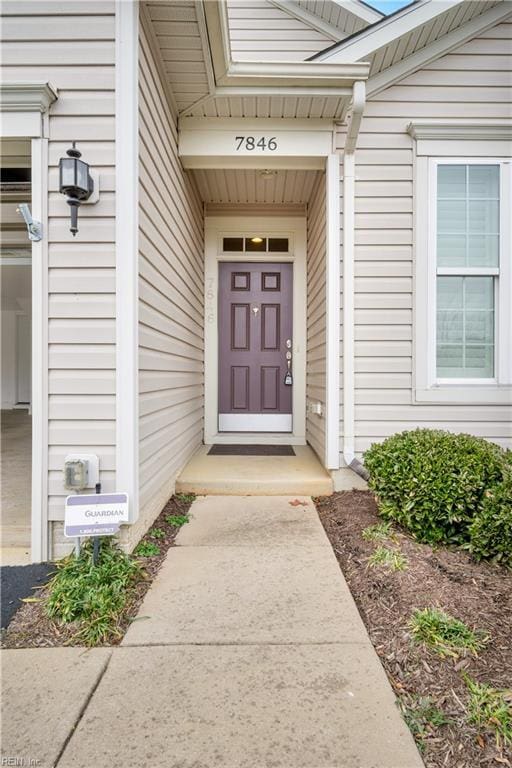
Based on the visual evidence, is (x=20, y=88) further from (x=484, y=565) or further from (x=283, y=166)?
(x=484, y=565)

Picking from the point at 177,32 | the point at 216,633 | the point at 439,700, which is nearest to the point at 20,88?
the point at 177,32

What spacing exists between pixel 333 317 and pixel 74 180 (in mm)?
2031

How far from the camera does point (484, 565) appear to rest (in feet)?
7.02

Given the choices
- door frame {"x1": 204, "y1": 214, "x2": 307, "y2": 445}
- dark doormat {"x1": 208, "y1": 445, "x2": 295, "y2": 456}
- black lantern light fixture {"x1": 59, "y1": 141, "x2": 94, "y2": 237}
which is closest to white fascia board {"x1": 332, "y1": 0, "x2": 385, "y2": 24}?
door frame {"x1": 204, "y1": 214, "x2": 307, "y2": 445}

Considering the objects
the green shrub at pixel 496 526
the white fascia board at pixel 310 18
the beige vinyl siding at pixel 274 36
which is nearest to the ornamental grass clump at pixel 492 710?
the green shrub at pixel 496 526

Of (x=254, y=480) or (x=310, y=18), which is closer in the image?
(x=254, y=480)

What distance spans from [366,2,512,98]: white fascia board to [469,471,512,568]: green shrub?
308 cm

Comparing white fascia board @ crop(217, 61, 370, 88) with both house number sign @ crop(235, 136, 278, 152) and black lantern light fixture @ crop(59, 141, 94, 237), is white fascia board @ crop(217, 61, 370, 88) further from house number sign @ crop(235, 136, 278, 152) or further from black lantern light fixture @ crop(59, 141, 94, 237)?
black lantern light fixture @ crop(59, 141, 94, 237)

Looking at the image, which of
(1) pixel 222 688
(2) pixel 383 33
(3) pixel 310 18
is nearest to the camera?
(1) pixel 222 688

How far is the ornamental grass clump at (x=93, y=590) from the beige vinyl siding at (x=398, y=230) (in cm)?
202

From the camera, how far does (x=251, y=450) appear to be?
14.0ft

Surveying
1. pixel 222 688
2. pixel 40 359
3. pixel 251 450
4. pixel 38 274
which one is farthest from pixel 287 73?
pixel 222 688

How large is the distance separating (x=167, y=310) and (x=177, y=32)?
1652mm

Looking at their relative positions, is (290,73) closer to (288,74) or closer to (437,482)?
(288,74)
